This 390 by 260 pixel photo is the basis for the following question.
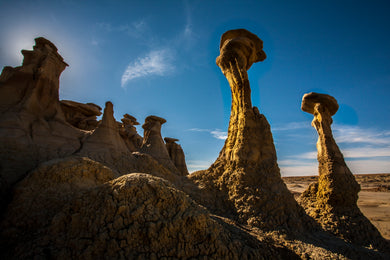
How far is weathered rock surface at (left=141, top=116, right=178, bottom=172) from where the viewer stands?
12583mm

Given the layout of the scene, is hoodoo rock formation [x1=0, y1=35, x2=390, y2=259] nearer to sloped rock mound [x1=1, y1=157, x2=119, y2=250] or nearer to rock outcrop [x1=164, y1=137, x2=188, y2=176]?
sloped rock mound [x1=1, y1=157, x2=119, y2=250]

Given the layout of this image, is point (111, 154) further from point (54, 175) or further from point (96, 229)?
point (96, 229)

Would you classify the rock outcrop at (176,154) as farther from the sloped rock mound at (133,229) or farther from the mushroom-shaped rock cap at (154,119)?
the sloped rock mound at (133,229)

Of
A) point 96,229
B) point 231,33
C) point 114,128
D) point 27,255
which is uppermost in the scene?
point 231,33

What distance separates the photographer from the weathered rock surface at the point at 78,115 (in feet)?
35.8

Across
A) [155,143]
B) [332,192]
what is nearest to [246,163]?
[332,192]

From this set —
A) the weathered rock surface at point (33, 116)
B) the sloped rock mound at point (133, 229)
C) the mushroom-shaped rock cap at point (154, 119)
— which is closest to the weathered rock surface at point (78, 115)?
the weathered rock surface at point (33, 116)

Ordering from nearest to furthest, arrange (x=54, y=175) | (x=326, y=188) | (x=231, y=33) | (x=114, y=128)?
(x=54, y=175) < (x=326, y=188) < (x=231, y=33) < (x=114, y=128)

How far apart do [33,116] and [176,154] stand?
1470cm

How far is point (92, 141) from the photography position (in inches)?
265

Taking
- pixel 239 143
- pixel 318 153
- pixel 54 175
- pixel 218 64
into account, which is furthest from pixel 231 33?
pixel 54 175

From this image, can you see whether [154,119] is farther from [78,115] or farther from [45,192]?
[45,192]

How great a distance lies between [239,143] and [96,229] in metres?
4.45

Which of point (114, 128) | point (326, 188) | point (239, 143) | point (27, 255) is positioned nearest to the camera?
point (27, 255)
